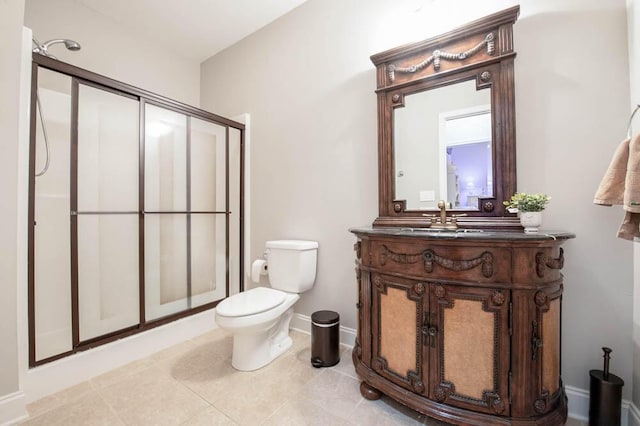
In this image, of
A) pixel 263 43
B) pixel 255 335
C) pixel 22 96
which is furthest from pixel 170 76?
pixel 255 335

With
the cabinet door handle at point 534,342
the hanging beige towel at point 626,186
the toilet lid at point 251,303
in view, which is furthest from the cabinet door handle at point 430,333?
the toilet lid at point 251,303

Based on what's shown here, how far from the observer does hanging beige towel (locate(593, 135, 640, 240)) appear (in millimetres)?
949

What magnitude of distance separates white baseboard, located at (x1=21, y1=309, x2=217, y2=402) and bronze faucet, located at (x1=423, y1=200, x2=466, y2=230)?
2.02 m

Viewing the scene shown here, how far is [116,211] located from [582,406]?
2.94m

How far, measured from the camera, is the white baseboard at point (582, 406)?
1.23 metres

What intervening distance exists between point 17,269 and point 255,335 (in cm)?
130

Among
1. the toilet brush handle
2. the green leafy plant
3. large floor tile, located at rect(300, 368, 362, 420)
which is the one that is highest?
the green leafy plant

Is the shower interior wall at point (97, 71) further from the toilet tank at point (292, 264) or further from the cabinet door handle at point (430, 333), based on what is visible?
the cabinet door handle at point (430, 333)

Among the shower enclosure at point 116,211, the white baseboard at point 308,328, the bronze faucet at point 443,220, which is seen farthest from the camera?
the white baseboard at point 308,328

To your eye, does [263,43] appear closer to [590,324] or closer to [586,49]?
[586,49]

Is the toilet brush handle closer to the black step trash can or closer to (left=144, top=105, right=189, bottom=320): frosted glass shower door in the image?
the black step trash can

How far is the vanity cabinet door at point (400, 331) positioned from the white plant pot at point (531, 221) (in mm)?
580

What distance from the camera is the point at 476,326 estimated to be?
115 centimetres

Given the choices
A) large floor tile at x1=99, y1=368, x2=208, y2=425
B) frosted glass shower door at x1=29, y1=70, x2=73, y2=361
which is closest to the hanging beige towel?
large floor tile at x1=99, y1=368, x2=208, y2=425
